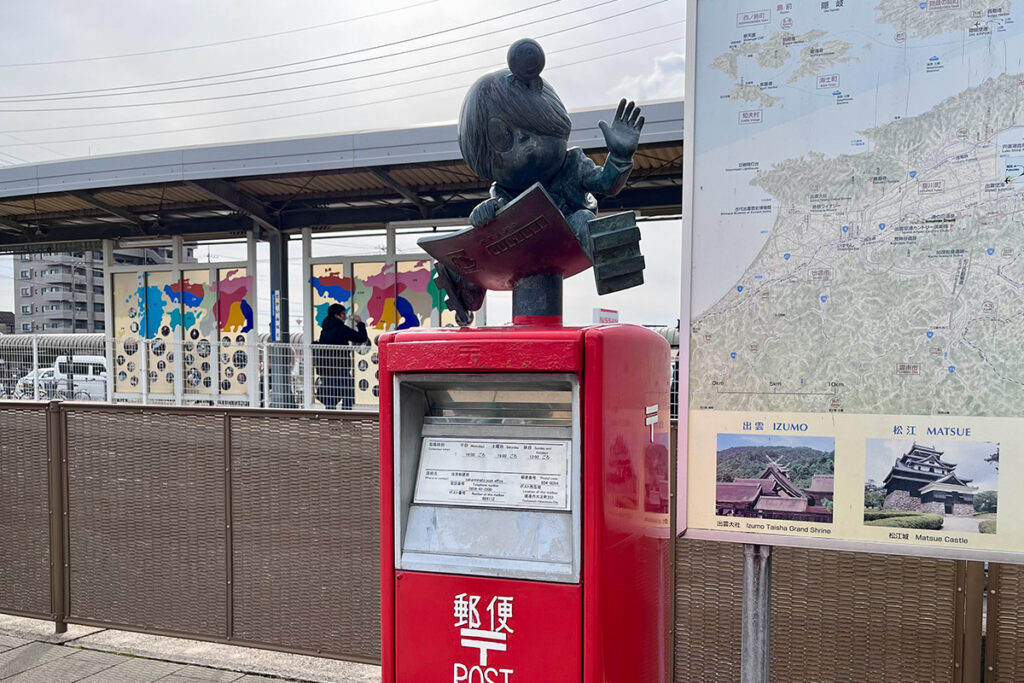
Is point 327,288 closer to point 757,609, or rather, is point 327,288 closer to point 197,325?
point 197,325

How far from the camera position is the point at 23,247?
48.5 feet

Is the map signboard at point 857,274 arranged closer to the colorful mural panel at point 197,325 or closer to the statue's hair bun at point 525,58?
the statue's hair bun at point 525,58

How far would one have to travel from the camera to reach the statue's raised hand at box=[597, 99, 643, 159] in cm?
262

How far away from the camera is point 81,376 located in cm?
1208

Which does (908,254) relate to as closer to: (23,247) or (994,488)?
(994,488)

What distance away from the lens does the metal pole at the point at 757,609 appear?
7.87 feet

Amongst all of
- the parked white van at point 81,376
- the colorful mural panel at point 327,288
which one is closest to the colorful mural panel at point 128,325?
the parked white van at point 81,376

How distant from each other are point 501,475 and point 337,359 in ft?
28.1

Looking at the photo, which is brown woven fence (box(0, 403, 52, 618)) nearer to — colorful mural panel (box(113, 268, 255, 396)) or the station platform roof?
the station platform roof

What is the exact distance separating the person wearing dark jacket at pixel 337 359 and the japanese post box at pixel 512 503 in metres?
7.75

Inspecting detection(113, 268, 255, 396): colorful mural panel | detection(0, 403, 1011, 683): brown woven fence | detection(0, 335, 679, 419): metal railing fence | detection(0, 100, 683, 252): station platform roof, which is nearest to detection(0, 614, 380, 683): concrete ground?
detection(0, 403, 1011, 683): brown woven fence

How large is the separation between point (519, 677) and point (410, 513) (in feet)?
2.05

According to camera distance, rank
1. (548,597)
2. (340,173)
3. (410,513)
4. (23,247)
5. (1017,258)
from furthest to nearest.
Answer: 1. (23,247)
2. (340,173)
3. (410,513)
4. (548,597)
5. (1017,258)

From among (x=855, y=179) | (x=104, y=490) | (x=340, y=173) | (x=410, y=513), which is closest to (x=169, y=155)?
(x=340, y=173)
